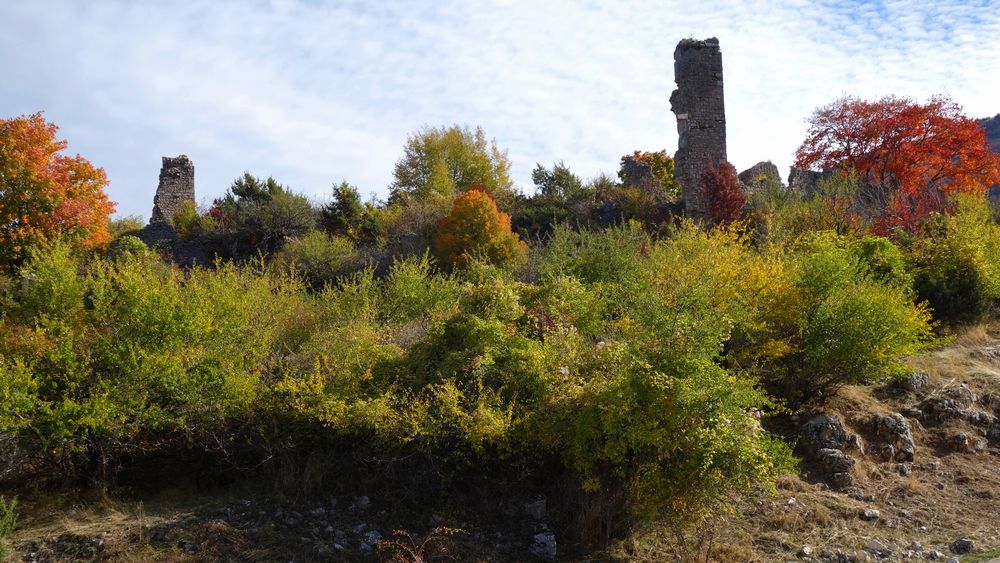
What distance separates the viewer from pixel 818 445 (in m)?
9.20

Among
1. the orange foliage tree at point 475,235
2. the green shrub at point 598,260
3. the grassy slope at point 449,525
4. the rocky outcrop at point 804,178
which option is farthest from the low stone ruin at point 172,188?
the rocky outcrop at point 804,178

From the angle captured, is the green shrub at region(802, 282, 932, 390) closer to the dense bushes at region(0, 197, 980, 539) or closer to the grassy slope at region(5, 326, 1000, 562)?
the dense bushes at region(0, 197, 980, 539)

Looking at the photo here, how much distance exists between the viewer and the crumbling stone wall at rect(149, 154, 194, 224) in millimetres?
27922

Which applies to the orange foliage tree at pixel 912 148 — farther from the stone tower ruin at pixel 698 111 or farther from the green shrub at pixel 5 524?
the green shrub at pixel 5 524

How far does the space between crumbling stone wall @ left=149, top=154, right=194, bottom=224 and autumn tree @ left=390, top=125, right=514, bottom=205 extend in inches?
307

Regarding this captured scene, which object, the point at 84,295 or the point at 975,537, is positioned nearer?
the point at 975,537

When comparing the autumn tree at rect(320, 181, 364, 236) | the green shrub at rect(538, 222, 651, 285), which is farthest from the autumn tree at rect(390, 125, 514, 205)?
the green shrub at rect(538, 222, 651, 285)

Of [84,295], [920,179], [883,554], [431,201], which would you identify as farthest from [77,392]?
[920,179]

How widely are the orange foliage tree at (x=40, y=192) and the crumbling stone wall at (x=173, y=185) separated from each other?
6.37 metres

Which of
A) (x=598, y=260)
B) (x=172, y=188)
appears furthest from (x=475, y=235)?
(x=172, y=188)

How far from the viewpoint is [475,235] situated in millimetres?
19875

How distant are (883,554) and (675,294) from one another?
3.37m

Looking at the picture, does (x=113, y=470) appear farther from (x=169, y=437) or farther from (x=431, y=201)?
(x=431, y=201)

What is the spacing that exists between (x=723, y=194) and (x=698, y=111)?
321cm
